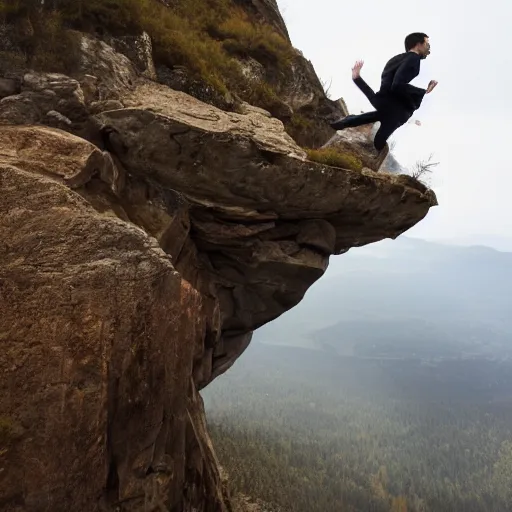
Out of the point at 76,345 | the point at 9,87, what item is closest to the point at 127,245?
the point at 76,345

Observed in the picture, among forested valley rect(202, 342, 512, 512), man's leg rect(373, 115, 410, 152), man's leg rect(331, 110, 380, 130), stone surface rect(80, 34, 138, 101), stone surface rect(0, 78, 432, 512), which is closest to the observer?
stone surface rect(0, 78, 432, 512)

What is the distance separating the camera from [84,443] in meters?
7.38

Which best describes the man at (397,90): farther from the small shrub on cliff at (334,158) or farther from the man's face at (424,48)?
the small shrub on cliff at (334,158)

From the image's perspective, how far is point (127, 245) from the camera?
8383mm

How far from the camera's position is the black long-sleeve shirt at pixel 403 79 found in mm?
11383

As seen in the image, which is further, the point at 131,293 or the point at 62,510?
the point at 131,293

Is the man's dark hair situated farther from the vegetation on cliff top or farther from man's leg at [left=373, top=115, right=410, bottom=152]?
the vegetation on cliff top

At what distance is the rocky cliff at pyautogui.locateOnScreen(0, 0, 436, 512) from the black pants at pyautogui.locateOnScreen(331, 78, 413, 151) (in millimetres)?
1884

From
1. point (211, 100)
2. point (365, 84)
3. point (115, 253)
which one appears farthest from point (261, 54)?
point (115, 253)

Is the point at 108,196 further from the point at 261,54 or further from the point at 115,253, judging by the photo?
the point at 261,54

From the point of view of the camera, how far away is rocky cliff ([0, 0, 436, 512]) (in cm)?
721

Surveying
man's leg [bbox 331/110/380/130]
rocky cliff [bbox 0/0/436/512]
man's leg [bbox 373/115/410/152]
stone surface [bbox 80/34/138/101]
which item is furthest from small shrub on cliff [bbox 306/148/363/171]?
stone surface [bbox 80/34/138/101]

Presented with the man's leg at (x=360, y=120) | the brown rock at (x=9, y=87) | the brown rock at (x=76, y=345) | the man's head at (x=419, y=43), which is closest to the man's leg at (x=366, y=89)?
the man's leg at (x=360, y=120)

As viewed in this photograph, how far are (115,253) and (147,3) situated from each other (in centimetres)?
1032
